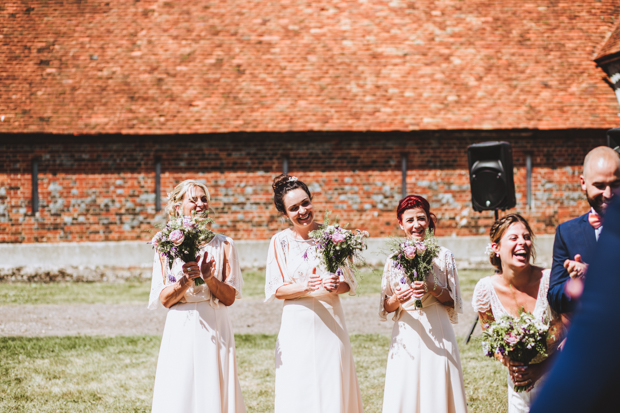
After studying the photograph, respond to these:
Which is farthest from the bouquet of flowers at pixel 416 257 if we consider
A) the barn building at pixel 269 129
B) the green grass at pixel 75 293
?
the barn building at pixel 269 129

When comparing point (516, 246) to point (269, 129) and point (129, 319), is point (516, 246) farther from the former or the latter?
point (269, 129)

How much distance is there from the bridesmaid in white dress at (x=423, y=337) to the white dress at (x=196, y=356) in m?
1.21

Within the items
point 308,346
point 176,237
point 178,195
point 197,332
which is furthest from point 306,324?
point 178,195

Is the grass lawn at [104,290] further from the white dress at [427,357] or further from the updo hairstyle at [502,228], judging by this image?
the updo hairstyle at [502,228]

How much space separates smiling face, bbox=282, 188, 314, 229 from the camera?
4809mm

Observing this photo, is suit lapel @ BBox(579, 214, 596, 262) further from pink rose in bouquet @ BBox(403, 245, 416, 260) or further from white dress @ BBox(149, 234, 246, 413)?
white dress @ BBox(149, 234, 246, 413)

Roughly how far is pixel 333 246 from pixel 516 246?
1297 mm

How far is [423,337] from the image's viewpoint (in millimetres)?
4582

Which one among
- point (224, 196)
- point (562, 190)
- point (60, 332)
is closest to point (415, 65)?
point (562, 190)

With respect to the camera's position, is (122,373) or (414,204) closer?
(414,204)

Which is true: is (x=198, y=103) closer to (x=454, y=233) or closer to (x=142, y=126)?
(x=142, y=126)

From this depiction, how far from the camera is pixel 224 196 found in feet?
52.1

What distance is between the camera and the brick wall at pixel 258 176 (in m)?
15.6

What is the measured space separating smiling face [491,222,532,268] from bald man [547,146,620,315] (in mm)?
190
